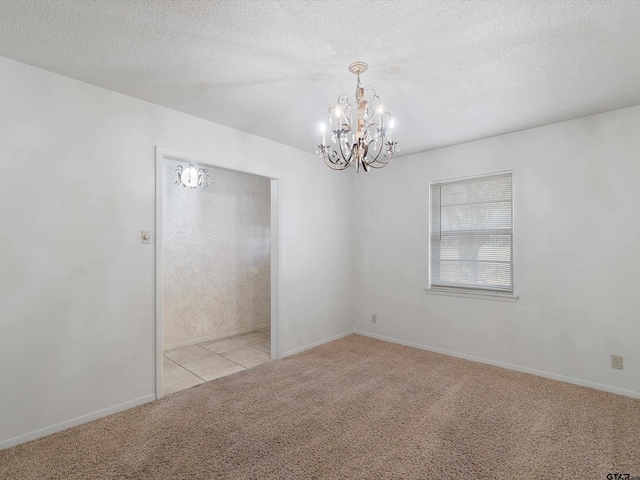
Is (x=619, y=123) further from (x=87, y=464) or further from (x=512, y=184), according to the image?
(x=87, y=464)

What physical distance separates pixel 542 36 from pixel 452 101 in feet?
2.87

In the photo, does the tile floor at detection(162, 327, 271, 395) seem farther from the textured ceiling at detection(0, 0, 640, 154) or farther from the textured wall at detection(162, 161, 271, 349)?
the textured ceiling at detection(0, 0, 640, 154)

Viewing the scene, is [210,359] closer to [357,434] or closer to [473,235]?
[357,434]

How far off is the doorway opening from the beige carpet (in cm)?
96

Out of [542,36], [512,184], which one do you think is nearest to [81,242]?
[542,36]

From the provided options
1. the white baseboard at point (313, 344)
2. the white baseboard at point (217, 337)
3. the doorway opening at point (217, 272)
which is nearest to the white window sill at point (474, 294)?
the white baseboard at point (313, 344)

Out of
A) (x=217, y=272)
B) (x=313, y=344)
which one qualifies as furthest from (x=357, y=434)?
(x=217, y=272)

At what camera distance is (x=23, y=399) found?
223 centimetres

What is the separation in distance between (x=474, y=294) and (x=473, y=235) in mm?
696

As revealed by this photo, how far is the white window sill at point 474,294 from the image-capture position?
3543 mm

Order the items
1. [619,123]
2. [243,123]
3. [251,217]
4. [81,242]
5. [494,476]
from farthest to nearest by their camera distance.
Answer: [251,217]
[243,123]
[619,123]
[81,242]
[494,476]

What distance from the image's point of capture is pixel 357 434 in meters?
2.30

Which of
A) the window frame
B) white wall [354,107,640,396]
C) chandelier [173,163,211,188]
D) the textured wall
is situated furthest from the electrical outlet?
chandelier [173,163,211,188]

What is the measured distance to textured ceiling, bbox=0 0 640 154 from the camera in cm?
173
